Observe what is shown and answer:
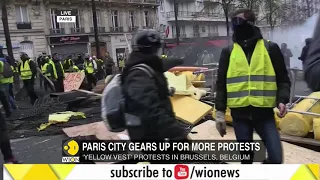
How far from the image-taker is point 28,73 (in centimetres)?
687

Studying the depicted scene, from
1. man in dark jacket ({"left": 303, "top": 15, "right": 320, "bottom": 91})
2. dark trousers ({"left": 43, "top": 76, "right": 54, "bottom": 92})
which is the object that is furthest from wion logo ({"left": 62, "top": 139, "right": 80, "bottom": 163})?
dark trousers ({"left": 43, "top": 76, "right": 54, "bottom": 92})

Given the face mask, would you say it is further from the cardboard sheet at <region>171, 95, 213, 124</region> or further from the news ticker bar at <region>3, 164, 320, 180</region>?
the cardboard sheet at <region>171, 95, 213, 124</region>

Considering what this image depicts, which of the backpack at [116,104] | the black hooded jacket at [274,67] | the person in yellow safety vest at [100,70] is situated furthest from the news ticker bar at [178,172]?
the person in yellow safety vest at [100,70]

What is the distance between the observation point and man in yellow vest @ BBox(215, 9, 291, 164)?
1.83 metres

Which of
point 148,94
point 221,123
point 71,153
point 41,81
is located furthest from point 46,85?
point 148,94

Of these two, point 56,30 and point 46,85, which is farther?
point 56,30

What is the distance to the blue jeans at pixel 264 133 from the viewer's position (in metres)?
1.90

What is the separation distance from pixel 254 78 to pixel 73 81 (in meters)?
6.10

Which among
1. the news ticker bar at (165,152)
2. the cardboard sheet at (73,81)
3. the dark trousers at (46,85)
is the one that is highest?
the news ticker bar at (165,152)

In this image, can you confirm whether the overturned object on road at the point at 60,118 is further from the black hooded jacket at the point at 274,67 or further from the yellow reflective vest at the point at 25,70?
the black hooded jacket at the point at 274,67

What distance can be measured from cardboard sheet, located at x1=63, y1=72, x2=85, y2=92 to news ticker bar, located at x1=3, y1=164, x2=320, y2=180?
563 cm

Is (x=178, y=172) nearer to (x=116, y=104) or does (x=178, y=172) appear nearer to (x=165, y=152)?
(x=165, y=152)

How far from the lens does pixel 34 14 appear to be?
720 inches

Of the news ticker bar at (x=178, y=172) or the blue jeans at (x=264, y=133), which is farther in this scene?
the blue jeans at (x=264, y=133)
